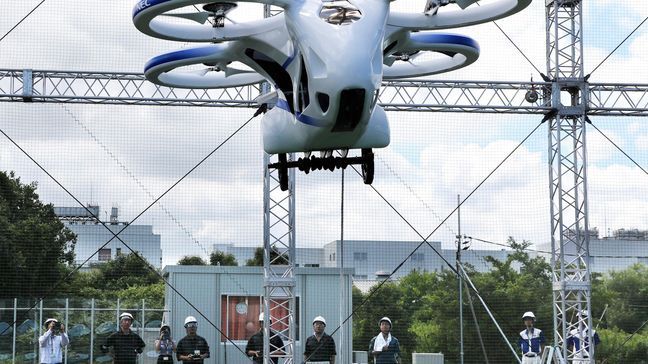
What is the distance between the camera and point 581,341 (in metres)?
13.1

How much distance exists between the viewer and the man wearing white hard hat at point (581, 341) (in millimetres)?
13078

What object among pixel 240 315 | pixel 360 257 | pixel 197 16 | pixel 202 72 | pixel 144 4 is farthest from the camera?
pixel 360 257

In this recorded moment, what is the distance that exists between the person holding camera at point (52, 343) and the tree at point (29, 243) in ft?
12.9

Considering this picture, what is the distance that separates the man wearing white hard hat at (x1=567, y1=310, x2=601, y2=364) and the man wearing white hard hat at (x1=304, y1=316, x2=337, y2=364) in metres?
3.46

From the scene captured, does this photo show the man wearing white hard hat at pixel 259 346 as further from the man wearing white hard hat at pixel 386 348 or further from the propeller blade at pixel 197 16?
the propeller blade at pixel 197 16

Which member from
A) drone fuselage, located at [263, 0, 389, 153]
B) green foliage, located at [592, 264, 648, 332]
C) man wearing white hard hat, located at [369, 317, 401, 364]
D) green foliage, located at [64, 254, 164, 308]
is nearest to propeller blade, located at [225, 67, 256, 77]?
drone fuselage, located at [263, 0, 389, 153]

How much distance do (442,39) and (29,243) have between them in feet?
38.8

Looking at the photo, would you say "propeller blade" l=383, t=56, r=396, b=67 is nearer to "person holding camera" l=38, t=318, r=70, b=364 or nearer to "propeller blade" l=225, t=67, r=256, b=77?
"propeller blade" l=225, t=67, r=256, b=77

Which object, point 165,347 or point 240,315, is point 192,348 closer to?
point 165,347

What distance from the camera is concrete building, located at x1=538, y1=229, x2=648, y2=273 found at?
892 inches

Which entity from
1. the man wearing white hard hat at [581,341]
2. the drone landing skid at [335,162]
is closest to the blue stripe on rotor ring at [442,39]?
the drone landing skid at [335,162]

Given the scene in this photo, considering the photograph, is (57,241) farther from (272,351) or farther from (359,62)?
(359,62)

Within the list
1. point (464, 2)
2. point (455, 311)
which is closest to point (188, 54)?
point (464, 2)

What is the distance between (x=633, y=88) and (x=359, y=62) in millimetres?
8571
